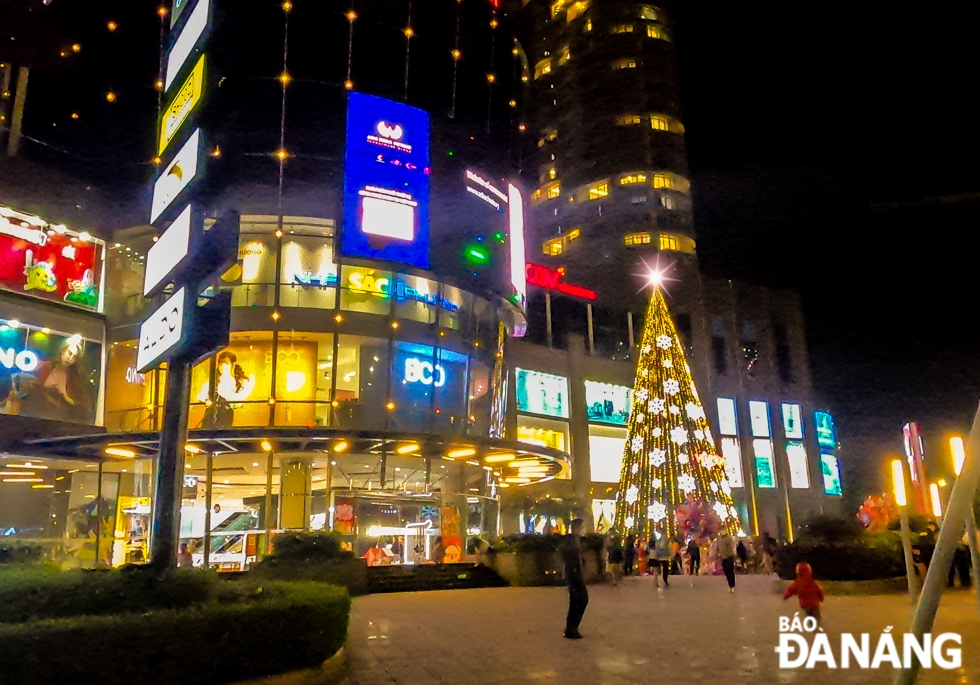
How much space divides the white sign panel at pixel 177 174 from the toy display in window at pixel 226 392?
14056 mm

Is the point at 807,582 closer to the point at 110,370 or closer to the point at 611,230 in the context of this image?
the point at 110,370

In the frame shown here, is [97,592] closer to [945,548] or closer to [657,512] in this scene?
[945,548]

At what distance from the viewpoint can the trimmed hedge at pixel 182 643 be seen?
594 centimetres

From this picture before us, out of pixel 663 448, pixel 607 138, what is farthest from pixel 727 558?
pixel 607 138

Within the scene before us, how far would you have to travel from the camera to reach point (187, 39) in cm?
1110

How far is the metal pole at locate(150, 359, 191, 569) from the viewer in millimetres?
8367

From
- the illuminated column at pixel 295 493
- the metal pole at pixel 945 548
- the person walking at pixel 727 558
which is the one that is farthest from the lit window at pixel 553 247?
the metal pole at pixel 945 548

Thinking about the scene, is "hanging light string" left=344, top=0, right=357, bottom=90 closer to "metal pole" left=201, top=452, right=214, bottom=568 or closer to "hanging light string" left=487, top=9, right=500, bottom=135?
"hanging light string" left=487, top=9, right=500, bottom=135

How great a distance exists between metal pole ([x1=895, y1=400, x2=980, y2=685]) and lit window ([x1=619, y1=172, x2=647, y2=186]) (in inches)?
2844

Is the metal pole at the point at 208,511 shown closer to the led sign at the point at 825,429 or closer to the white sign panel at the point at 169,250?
the white sign panel at the point at 169,250

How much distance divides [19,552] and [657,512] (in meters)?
23.6

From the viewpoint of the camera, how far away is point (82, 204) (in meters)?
26.0

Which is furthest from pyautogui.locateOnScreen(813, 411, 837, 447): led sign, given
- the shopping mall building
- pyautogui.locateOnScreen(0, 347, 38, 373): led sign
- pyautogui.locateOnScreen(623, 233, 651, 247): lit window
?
pyautogui.locateOnScreen(0, 347, 38, 373): led sign

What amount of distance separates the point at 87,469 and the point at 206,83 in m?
20.3
